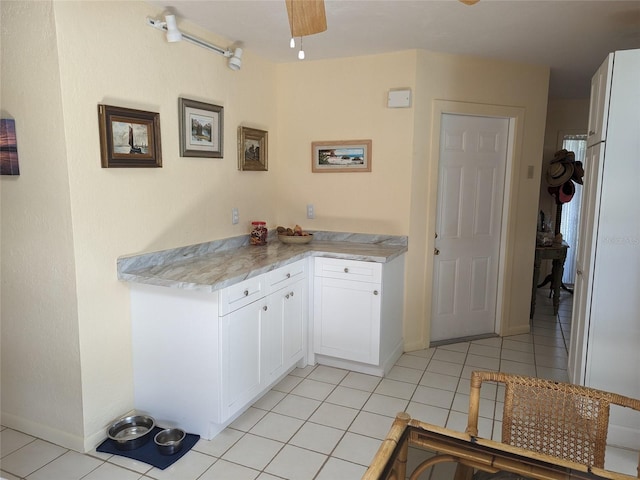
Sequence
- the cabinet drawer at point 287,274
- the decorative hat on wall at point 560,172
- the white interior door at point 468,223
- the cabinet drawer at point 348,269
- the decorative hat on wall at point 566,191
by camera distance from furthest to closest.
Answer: the decorative hat on wall at point 566,191 → the decorative hat on wall at point 560,172 → the white interior door at point 468,223 → the cabinet drawer at point 348,269 → the cabinet drawer at point 287,274

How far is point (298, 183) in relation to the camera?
3943 mm

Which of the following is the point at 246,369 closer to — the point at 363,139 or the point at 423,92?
the point at 363,139

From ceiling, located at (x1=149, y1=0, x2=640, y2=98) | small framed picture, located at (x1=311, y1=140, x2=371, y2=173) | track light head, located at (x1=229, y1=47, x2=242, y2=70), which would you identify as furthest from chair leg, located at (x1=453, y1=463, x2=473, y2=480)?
track light head, located at (x1=229, y1=47, x2=242, y2=70)

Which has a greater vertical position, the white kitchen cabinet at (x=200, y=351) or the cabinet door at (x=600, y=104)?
the cabinet door at (x=600, y=104)

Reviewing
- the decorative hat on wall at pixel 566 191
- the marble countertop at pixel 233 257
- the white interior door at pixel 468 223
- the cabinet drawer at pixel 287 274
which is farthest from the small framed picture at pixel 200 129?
the decorative hat on wall at pixel 566 191

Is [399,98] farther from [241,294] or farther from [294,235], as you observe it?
[241,294]

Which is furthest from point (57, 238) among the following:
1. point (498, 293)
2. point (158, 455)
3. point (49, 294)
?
point (498, 293)

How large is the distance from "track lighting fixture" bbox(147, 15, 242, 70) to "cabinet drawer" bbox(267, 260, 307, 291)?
1441mm

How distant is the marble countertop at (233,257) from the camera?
242cm

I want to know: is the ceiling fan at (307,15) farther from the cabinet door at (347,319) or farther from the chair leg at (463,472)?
the cabinet door at (347,319)

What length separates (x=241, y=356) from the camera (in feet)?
8.44

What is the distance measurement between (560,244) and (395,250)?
7.82 feet

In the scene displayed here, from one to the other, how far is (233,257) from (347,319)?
3.09 ft

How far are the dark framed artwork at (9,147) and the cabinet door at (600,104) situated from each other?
3.03m
